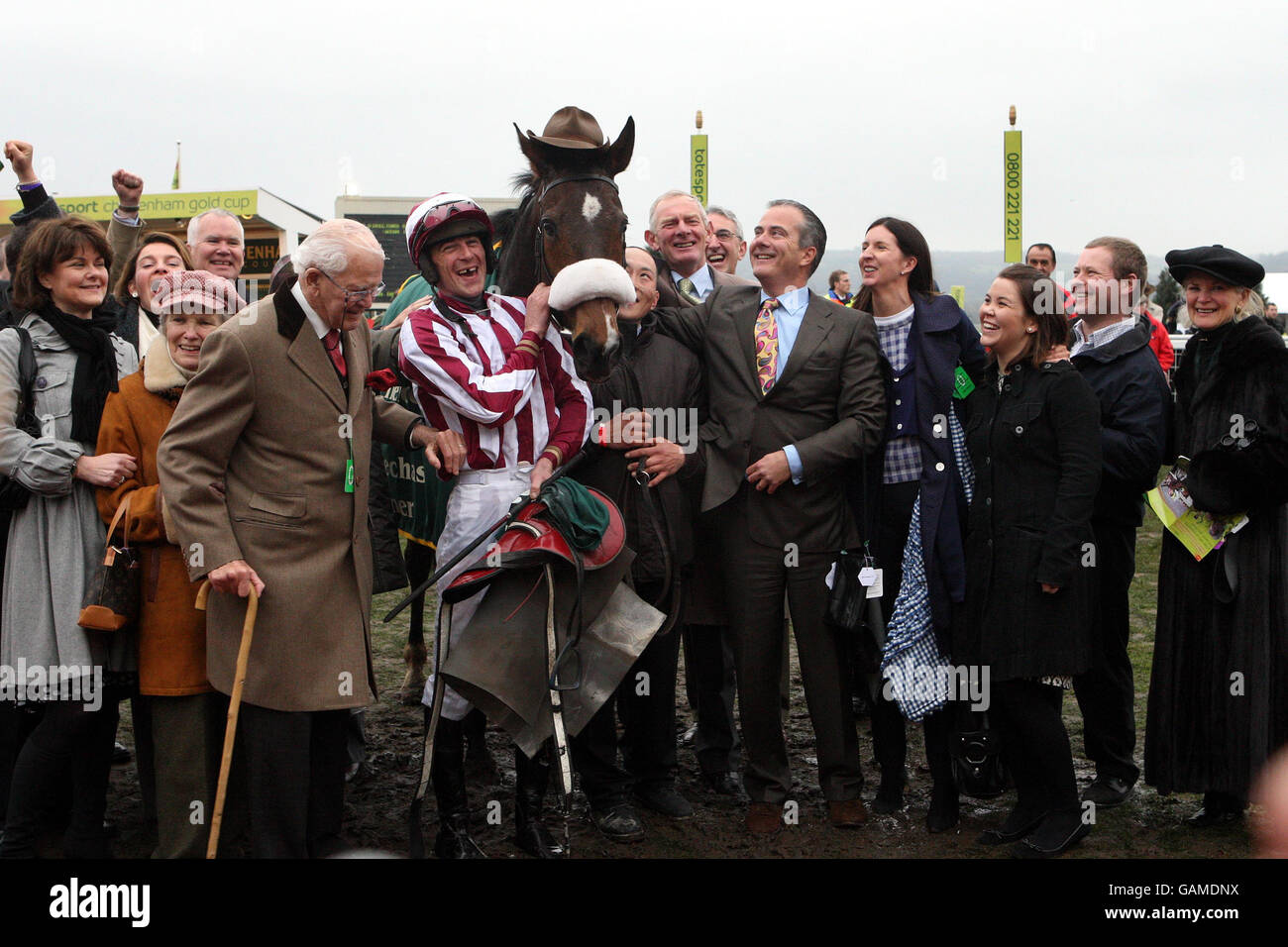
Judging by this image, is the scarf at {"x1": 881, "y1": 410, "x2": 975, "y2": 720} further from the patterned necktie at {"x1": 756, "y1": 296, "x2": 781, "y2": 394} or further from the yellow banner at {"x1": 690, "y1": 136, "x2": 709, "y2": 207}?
the yellow banner at {"x1": 690, "y1": 136, "x2": 709, "y2": 207}

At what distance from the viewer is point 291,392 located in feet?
10.9

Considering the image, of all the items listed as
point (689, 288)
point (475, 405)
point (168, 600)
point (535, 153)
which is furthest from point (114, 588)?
point (689, 288)

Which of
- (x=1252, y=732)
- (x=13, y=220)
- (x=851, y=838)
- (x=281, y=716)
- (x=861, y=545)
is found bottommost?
(x=851, y=838)

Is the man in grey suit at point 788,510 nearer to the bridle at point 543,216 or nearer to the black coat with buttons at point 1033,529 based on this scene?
the black coat with buttons at point 1033,529

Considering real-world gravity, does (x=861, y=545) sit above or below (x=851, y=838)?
above

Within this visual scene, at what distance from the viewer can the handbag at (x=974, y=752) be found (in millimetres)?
4215

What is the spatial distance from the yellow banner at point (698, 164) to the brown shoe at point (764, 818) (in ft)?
55.2

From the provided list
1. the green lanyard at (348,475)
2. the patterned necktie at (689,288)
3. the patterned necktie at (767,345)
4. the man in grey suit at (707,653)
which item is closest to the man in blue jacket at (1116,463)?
the patterned necktie at (767,345)

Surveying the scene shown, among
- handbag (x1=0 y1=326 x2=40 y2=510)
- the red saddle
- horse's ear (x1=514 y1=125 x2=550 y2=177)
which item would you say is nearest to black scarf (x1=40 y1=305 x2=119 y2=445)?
handbag (x1=0 y1=326 x2=40 y2=510)

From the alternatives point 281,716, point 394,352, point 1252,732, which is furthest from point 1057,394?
point 281,716

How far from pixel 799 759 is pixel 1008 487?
182 centimetres

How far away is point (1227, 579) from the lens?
13.7 feet
